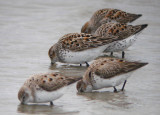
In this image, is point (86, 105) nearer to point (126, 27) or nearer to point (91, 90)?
point (91, 90)

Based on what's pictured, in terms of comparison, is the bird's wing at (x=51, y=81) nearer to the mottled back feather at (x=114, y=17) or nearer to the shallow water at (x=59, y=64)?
the shallow water at (x=59, y=64)

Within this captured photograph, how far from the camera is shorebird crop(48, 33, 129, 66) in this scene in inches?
546

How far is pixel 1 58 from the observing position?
1455cm

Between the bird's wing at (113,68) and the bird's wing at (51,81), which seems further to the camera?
the bird's wing at (113,68)

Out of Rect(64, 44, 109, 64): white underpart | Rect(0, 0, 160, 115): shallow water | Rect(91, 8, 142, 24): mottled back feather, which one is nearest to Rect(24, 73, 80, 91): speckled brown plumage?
Rect(0, 0, 160, 115): shallow water

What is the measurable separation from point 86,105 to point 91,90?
4.64ft

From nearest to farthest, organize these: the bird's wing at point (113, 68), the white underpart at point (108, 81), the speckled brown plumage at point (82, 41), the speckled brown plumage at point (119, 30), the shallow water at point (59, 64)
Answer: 1. the shallow water at point (59, 64)
2. the bird's wing at point (113, 68)
3. the white underpart at point (108, 81)
4. the speckled brown plumage at point (82, 41)
5. the speckled brown plumage at point (119, 30)

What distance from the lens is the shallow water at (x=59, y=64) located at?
1027 centimetres

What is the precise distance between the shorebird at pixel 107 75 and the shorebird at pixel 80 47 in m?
2.23

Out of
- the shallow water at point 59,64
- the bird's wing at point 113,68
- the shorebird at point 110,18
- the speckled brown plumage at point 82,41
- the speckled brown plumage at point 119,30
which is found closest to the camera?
the shallow water at point 59,64

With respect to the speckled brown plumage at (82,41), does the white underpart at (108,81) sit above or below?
below

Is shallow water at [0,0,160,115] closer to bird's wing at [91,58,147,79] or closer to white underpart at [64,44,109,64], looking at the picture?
white underpart at [64,44,109,64]

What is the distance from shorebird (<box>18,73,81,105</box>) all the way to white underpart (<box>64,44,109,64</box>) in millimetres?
3497

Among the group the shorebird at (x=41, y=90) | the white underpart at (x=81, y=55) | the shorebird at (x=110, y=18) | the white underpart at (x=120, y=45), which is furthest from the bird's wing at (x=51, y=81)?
the shorebird at (x=110, y=18)
